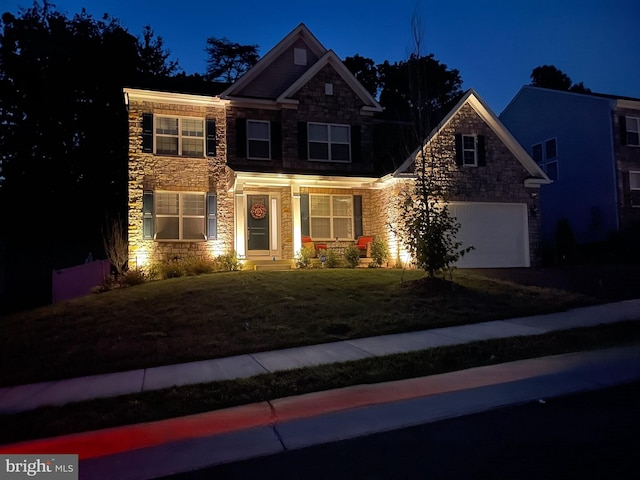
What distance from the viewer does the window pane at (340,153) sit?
18.7 metres

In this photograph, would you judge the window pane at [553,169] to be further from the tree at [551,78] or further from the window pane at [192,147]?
the tree at [551,78]

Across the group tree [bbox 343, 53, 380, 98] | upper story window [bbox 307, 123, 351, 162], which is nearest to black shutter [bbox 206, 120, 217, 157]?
upper story window [bbox 307, 123, 351, 162]

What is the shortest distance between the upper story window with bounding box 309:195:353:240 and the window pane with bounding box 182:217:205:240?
392 cm

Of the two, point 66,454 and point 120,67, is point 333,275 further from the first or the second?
point 120,67

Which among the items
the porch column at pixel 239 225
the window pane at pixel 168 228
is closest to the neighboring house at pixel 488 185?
the porch column at pixel 239 225

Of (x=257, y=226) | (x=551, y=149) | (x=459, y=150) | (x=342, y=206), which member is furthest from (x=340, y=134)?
(x=551, y=149)

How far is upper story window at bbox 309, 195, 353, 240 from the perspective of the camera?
18562mm

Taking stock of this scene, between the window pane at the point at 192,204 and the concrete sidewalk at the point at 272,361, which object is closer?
the concrete sidewalk at the point at 272,361

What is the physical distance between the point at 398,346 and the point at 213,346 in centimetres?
308

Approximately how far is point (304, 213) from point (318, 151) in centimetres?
237

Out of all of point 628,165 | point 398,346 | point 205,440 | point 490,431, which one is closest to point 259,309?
point 398,346

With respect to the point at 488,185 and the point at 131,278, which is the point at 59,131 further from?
the point at 488,185

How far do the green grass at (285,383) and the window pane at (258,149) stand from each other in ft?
38.8

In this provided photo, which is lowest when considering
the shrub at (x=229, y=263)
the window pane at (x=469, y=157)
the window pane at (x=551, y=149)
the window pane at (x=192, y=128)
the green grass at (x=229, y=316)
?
the green grass at (x=229, y=316)
